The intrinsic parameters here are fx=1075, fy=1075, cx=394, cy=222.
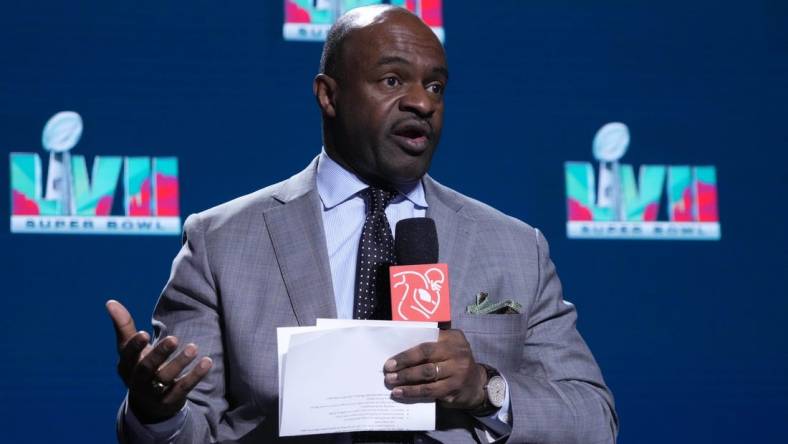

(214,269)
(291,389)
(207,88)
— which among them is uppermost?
(207,88)

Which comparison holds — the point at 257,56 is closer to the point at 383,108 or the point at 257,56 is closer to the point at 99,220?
the point at 99,220

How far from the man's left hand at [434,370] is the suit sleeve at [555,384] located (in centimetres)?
21

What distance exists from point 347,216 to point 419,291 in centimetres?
41

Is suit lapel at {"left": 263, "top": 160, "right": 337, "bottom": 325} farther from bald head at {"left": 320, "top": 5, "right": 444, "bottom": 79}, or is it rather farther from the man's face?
bald head at {"left": 320, "top": 5, "right": 444, "bottom": 79}

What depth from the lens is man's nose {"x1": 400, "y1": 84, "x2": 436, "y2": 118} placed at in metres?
2.02

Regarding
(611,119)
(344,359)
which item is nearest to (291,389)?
(344,359)

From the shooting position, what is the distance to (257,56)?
9.89 ft

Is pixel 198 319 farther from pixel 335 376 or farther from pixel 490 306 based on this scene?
pixel 490 306

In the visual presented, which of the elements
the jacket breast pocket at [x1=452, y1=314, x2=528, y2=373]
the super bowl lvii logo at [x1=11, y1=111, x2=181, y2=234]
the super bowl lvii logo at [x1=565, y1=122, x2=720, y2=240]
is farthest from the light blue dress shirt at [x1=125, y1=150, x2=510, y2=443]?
the super bowl lvii logo at [x1=565, y1=122, x2=720, y2=240]

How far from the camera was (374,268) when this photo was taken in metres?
1.97

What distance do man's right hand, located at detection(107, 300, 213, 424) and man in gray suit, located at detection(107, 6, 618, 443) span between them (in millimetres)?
100

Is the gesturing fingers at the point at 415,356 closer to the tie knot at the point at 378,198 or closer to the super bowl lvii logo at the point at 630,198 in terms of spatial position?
the tie knot at the point at 378,198

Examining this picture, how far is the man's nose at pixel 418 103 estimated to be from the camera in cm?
202

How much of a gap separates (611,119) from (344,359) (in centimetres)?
173
